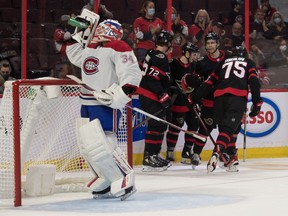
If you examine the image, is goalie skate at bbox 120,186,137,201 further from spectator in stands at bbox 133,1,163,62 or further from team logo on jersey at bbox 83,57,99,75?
spectator in stands at bbox 133,1,163,62

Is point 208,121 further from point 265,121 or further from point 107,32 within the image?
point 107,32

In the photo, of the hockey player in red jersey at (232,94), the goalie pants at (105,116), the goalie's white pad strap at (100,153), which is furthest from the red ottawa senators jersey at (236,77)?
the goalie's white pad strap at (100,153)

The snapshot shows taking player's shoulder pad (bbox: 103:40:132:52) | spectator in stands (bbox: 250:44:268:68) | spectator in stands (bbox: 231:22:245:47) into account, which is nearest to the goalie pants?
player's shoulder pad (bbox: 103:40:132:52)

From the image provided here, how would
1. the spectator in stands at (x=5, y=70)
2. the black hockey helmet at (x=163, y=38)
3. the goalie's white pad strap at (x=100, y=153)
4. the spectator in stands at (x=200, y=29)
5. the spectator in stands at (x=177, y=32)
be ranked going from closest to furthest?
the goalie's white pad strap at (x=100, y=153), the spectator in stands at (x=5, y=70), the black hockey helmet at (x=163, y=38), the spectator in stands at (x=177, y=32), the spectator in stands at (x=200, y=29)

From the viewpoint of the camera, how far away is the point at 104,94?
589cm

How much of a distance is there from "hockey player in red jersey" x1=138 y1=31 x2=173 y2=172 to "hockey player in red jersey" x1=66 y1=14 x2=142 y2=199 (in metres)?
1.96

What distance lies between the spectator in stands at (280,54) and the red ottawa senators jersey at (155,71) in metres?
1.81

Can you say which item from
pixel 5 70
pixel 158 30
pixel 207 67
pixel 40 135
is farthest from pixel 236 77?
pixel 40 135

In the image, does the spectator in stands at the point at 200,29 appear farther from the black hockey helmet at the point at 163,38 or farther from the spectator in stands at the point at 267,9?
the black hockey helmet at the point at 163,38

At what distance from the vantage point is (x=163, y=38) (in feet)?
26.8

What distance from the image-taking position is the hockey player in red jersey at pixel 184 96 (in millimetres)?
8414

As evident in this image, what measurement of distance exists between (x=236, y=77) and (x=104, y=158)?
2.30 m

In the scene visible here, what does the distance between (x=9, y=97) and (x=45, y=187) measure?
2.22ft

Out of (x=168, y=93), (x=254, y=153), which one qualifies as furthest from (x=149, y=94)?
(x=254, y=153)
